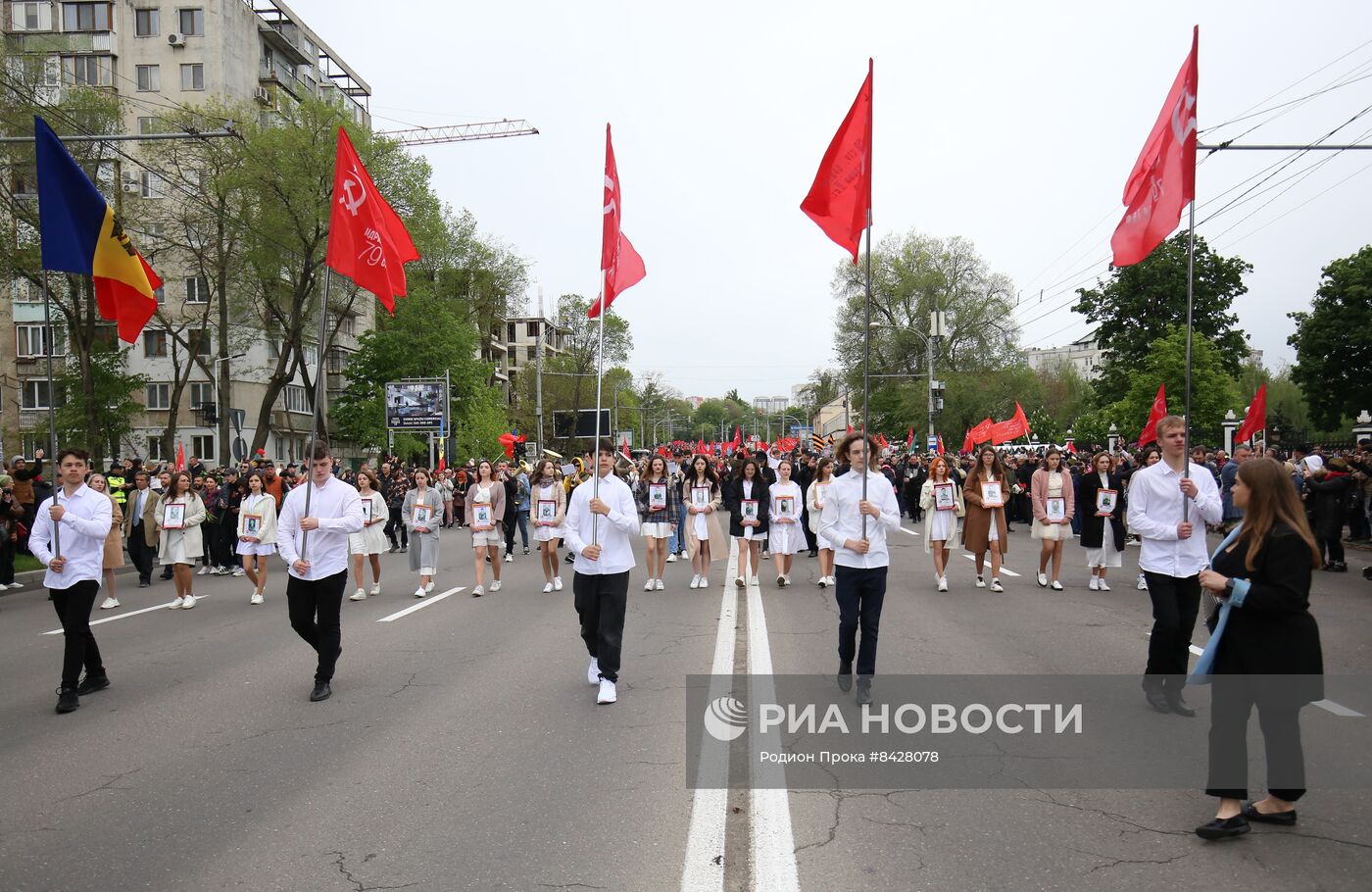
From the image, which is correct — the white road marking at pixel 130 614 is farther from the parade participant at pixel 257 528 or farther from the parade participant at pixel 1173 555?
the parade participant at pixel 1173 555

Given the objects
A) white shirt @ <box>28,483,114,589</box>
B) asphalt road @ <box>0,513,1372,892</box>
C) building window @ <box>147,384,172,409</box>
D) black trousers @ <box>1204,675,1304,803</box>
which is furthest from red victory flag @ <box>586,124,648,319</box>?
building window @ <box>147,384,172,409</box>

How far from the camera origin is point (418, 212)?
126 feet

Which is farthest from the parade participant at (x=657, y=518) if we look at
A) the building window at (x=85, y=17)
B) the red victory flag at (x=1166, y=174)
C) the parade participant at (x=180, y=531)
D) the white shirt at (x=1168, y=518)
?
the building window at (x=85, y=17)

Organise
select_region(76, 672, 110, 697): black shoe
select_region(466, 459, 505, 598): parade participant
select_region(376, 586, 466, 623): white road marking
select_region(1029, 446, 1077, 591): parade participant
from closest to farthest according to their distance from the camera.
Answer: select_region(76, 672, 110, 697): black shoe → select_region(376, 586, 466, 623): white road marking → select_region(1029, 446, 1077, 591): parade participant → select_region(466, 459, 505, 598): parade participant

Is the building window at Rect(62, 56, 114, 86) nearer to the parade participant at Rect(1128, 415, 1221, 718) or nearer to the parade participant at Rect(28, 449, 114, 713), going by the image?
the parade participant at Rect(28, 449, 114, 713)

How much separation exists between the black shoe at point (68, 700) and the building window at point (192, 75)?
2069 inches

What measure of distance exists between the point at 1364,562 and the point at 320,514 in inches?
615

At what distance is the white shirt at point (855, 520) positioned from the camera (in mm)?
6625

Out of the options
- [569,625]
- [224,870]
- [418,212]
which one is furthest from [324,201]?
[224,870]

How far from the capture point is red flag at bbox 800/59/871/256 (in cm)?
784

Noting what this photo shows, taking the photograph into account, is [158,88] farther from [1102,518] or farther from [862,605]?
[862,605]

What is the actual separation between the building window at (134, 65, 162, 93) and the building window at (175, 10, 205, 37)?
8.22ft

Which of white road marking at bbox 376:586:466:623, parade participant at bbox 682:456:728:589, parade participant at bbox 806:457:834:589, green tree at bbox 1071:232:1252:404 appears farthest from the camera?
green tree at bbox 1071:232:1252:404

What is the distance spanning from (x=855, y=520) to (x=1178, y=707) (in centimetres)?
231
